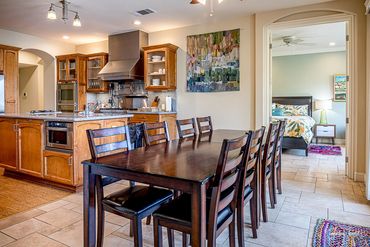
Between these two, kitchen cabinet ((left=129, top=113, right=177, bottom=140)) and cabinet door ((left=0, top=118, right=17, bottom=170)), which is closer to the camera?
cabinet door ((left=0, top=118, right=17, bottom=170))

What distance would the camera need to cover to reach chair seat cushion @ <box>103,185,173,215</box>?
1731mm

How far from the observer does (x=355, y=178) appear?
3.94 meters

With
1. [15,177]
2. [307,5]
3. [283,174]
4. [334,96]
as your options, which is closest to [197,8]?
[307,5]

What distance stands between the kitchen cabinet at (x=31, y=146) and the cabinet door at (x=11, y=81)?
234 cm

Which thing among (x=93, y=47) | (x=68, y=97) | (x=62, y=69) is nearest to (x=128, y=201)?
(x=68, y=97)

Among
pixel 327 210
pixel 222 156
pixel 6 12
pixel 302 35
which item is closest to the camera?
pixel 222 156

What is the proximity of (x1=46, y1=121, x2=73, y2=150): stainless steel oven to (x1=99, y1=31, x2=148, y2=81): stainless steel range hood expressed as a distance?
2423mm

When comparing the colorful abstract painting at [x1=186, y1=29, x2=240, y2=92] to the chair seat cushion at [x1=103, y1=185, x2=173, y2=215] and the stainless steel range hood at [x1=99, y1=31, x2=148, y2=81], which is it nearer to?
the stainless steel range hood at [x1=99, y1=31, x2=148, y2=81]

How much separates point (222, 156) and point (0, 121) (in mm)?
4312

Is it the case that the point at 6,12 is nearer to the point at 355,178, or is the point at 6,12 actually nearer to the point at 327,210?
the point at 327,210

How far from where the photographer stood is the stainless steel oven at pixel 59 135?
3359mm

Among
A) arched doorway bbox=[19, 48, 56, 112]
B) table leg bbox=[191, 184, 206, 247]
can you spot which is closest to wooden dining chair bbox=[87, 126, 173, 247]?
table leg bbox=[191, 184, 206, 247]

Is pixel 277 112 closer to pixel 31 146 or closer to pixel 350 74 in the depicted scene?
pixel 350 74

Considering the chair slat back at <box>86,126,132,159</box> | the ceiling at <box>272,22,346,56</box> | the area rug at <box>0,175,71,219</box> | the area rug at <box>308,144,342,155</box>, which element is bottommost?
the area rug at <box>0,175,71,219</box>
